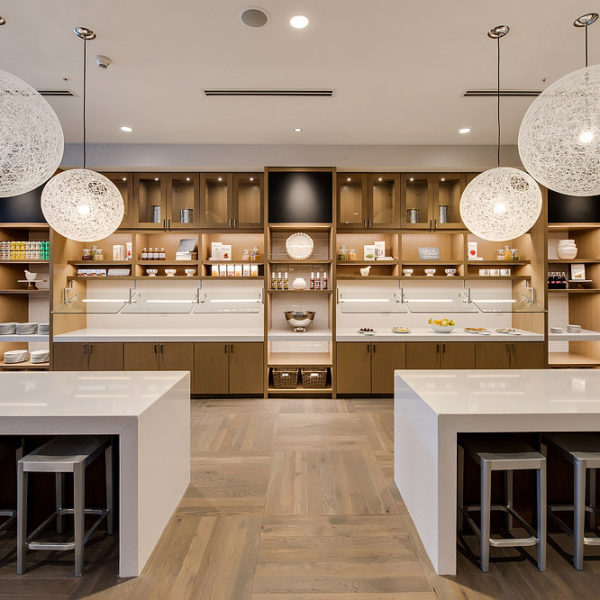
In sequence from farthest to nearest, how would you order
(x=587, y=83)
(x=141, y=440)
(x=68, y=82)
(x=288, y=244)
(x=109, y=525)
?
(x=288, y=244)
(x=68, y=82)
(x=109, y=525)
(x=141, y=440)
(x=587, y=83)

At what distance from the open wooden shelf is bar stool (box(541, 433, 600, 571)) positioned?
2.99m

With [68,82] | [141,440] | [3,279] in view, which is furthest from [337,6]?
[3,279]

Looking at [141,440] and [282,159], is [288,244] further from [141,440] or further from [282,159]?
[141,440]

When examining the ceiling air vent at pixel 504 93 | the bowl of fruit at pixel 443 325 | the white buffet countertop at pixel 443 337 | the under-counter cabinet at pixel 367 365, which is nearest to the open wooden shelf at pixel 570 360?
the white buffet countertop at pixel 443 337

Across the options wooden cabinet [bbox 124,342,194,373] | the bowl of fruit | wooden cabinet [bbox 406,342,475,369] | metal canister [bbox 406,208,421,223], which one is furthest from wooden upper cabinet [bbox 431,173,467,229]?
wooden cabinet [bbox 124,342,194,373]

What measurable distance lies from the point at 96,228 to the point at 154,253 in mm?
2632

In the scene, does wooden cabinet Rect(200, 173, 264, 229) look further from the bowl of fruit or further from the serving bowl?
the bowl of fruit

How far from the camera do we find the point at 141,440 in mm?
1942

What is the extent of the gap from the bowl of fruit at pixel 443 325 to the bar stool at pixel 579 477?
9.25 feet

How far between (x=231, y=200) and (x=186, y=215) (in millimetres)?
605

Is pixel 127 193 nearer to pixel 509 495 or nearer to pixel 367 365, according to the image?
pixel 367 365

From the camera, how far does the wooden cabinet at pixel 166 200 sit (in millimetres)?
5152

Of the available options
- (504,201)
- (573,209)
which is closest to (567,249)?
(573,209)

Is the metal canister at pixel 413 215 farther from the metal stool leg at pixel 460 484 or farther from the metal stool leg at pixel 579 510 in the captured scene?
the metal stool leg at pixel 579 510
